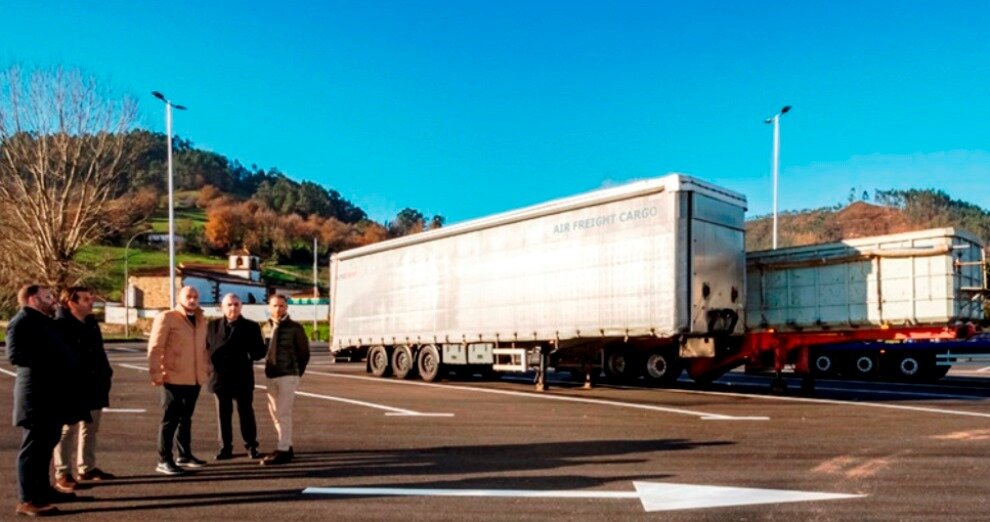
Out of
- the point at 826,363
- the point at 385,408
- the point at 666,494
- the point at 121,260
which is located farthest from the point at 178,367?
the point at 121,260

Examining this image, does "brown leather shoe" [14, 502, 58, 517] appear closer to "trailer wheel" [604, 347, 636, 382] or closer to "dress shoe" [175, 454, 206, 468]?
"dress shoe" [175, 454, 206, 468]

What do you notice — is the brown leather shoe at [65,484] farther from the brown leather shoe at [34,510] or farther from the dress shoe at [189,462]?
the dress shoe at [189,462]

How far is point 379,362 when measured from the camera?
63.5ft

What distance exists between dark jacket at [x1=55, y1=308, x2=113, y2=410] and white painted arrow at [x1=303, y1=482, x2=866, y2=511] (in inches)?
85.7

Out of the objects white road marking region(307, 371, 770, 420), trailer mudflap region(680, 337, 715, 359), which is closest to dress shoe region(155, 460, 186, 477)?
white road marking region(307, 371, 770, 420)

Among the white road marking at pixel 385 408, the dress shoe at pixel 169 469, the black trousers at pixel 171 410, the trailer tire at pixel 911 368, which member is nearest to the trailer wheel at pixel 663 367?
the white road marking at pixel 385 408

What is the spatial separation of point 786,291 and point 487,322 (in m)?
6.15

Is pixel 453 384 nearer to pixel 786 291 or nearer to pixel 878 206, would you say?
pixel 786 291

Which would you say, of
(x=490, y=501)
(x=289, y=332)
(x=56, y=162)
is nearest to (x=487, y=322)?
(x=289, y=332)

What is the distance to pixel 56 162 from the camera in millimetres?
35656

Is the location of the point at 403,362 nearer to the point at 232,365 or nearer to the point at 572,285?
the point at 572,285

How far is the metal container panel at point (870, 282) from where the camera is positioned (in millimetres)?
12609

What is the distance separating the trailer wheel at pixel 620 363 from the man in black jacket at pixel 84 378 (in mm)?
11254

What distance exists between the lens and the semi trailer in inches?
513
